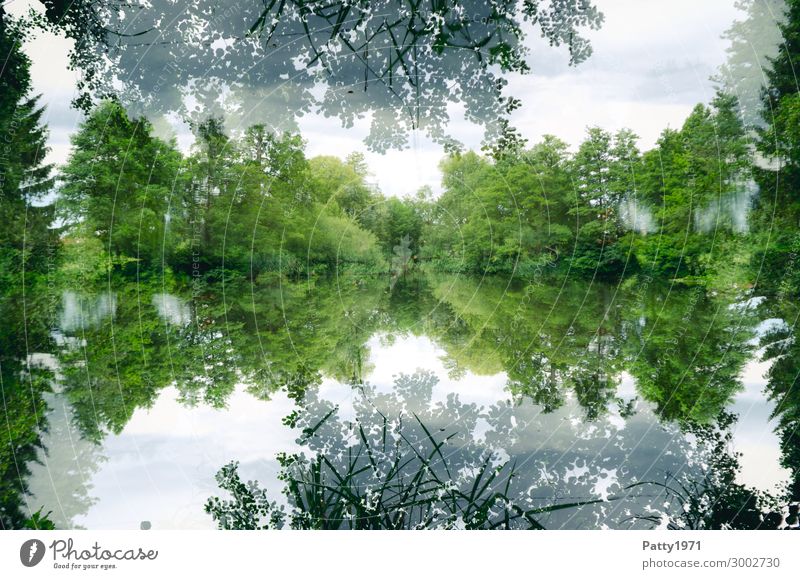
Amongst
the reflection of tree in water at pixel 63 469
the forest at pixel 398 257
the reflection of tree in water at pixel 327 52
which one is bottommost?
the reflection of tree in water at pixel 63 469

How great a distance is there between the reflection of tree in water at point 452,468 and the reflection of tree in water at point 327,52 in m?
1.75

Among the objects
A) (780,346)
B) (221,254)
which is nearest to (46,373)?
(221,254)

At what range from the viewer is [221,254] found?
3047mm

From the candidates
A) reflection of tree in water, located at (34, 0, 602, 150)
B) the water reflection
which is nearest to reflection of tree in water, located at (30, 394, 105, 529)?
the water reflection

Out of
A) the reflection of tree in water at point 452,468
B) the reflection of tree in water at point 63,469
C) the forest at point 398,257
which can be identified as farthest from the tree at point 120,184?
the reflection of tree in water at point 452,468

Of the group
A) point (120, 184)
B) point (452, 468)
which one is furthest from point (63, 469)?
point (452, 468)

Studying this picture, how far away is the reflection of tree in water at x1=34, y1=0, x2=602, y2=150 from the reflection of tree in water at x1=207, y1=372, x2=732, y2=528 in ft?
5.73

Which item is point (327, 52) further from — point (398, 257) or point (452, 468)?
point (452, 468)

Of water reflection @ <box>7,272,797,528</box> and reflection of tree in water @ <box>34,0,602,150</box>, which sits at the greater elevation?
reflection of tree in water @ <box>34,0,602,150</box>

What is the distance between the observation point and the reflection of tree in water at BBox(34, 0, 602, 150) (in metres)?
2.86

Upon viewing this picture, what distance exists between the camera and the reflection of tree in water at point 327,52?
2.86 metres

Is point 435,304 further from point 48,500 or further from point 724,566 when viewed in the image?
point 48,500

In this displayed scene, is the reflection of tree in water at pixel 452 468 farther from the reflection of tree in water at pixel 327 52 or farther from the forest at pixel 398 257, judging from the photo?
the reflection of tree in water at pixel 327 52

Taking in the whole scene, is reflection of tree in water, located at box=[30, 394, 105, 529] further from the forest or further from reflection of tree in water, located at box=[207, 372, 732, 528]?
reflection of tree in water, located at box=[207, 372, 732, 528]
